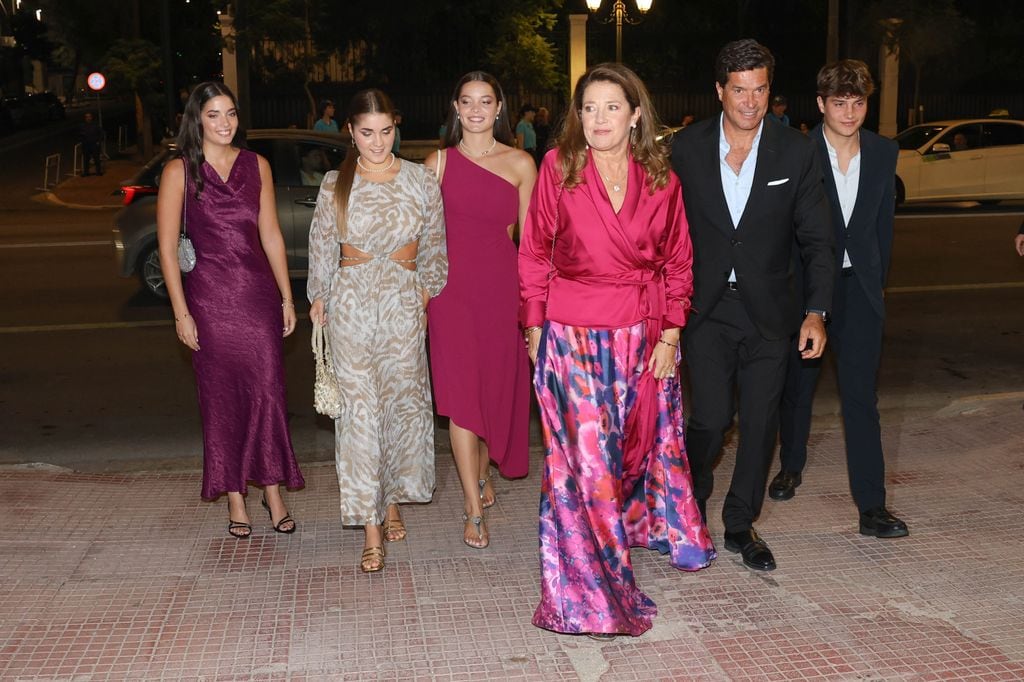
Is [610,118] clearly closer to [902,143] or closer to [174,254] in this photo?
[174,254]

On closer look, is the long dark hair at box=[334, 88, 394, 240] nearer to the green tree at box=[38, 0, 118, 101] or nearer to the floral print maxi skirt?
the floral print maxi skirt

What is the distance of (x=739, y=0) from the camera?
33656mm

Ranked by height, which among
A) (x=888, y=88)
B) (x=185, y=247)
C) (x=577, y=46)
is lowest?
(x=185, y=247)

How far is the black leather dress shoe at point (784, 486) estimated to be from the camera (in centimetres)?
601

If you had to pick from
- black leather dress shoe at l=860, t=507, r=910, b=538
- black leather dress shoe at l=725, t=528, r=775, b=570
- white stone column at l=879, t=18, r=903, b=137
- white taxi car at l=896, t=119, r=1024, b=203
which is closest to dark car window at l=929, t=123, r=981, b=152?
white taxi car at l=896, t=119, r=1024, b=203

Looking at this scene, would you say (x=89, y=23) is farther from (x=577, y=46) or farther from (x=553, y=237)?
(x=553, y=237)

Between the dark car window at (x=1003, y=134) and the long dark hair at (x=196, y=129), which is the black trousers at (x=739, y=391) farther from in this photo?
the dark car window at (x=1003, y=134)

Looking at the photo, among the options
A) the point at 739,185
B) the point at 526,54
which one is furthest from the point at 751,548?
the point at 526,54

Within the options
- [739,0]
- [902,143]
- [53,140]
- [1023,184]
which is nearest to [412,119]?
[739,0]

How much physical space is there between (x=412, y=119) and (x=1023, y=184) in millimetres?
15935

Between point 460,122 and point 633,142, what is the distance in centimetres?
121

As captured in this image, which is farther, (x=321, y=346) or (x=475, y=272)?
(x=475, y=272)

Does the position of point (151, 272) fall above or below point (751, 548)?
above

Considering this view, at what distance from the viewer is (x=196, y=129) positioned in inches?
209
